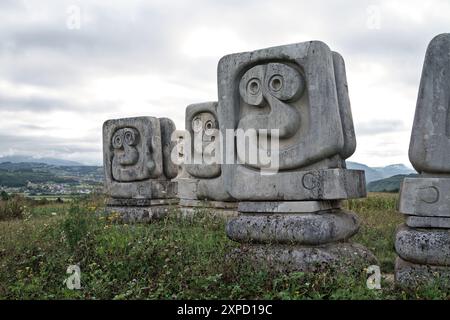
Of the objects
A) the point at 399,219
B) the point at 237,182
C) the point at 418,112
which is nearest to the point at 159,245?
the point at 237,182

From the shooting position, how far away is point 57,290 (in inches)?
198

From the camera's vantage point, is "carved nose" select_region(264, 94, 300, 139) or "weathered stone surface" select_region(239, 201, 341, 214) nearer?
"weathered stone surface" select_region(239, 201, 341, 214)

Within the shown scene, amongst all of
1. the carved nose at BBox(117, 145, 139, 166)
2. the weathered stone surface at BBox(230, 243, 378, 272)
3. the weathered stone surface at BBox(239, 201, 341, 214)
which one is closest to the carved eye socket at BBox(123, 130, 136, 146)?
the carved nose at BBox(117, 145, 139, 166)

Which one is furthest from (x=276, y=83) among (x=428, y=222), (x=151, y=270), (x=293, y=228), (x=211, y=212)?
(x=211, y=212)

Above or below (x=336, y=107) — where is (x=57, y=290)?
below

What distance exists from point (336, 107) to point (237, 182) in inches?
64.7

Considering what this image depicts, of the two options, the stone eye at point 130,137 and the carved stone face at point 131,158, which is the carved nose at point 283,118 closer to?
the carved stone face at point 131,158

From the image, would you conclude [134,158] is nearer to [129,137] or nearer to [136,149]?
[136,149]

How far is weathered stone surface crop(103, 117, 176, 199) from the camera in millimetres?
11016

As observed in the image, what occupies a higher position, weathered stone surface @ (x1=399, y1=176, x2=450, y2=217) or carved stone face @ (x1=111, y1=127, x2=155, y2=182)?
carved stone face @ (x1=111, y1=127, x2=155, y2=182)

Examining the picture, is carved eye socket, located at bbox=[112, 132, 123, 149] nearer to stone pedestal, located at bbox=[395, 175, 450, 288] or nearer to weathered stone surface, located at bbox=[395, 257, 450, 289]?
A: stone pedestal, located at bbox=[395, 175, 450, 288]

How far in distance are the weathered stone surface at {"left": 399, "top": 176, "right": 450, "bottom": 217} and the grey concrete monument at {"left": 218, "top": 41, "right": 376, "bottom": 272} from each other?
0.74 m

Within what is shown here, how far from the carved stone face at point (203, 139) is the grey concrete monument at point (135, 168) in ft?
2.66
